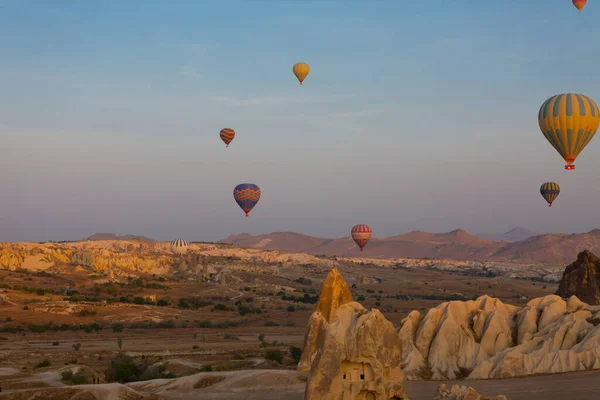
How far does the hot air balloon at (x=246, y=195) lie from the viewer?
9738 cm

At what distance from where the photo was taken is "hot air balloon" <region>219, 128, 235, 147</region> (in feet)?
325

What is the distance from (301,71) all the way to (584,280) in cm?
5231

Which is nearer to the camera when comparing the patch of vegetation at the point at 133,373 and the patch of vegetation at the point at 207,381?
the patch of vegetation at the point at 207,381

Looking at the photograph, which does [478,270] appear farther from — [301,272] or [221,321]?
[221,321]

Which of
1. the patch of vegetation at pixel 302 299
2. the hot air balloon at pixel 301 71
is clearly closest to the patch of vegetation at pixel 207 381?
the patch of vegetation at pixel 302 299

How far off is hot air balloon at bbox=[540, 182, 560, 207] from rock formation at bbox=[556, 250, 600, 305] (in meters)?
48.4

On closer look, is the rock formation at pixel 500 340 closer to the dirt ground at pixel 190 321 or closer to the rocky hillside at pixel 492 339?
the rocky hillside at pixel 492 339

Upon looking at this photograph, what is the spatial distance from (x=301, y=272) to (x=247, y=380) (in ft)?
388

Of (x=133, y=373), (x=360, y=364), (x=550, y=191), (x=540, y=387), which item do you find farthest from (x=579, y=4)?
(x=360, y=364)

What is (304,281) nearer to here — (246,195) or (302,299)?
(302,299)

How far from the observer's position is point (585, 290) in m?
51.2

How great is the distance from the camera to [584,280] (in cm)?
5156

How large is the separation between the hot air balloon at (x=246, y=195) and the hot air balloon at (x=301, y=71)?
17.7 metres

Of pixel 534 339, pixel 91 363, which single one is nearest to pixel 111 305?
pixel 91 363
